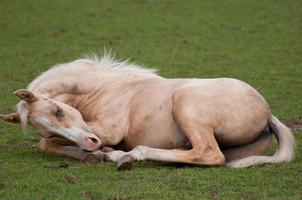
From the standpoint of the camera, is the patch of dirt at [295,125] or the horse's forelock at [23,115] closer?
the horse's forelock at [23,115]

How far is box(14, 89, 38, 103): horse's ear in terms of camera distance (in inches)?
325

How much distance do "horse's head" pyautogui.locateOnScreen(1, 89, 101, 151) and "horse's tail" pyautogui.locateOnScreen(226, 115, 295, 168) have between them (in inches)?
61.3

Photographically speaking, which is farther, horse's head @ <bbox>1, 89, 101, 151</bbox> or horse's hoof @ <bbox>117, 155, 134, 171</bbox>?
horse's head @ <bbox>1, 89, 101, 151</bbox>

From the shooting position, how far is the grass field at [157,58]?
276 inches

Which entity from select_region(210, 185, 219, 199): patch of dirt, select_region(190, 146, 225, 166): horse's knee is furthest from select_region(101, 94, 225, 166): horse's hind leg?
select_region(210, 185, 219, 199): patch of dirt

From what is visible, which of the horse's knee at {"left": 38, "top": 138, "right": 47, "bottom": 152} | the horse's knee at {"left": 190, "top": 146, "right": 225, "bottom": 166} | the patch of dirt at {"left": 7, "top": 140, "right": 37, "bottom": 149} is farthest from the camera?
the patch of dirt at {"left": 7, "top": 140, "right": 37, "bottom": 149}

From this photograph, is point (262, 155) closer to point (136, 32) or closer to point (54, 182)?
point (54, 182)

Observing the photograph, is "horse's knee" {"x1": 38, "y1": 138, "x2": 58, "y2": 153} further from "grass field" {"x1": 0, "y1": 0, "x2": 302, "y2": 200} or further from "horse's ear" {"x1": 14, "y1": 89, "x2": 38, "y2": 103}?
"horse's ear" {"x1": 14, "y1": 89, "x2": 38, "y2": 103}

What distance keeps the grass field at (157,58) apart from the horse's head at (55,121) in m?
0.30

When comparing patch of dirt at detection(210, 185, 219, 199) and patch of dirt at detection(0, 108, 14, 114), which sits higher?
patch of dirt at detection(210, 185, 219, 199)

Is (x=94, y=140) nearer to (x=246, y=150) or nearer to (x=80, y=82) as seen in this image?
(x=80, y=82)

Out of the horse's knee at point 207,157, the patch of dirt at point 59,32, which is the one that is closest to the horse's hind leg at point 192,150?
the horse's knee at point 207,157

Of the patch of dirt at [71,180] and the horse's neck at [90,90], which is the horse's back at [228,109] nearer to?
the horse's neck at [90,90]

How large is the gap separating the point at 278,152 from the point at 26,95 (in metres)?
2.76
